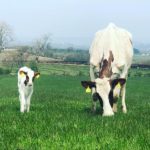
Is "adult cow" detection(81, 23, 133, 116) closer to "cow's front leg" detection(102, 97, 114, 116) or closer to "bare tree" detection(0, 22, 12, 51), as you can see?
"cow's front leg" detection(102, 97, 114, 116)

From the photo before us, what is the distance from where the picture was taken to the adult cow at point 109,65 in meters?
15.8

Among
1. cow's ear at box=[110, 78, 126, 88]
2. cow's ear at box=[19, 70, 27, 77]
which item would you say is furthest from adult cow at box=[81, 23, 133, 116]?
cow's ear at box=[19, 70, 27, 77]

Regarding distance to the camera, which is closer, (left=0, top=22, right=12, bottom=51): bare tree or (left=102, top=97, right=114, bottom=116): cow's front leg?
(left=102, top=97, right=114, bottom=116): cow's front leg

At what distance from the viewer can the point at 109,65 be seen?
1680cm

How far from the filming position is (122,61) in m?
17.6

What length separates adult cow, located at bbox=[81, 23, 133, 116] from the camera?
15.8 meters

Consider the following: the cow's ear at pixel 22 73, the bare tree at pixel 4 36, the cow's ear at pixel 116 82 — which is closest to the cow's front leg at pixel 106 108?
the cow's ear at pixel 116 82

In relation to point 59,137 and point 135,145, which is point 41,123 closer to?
point 59,137

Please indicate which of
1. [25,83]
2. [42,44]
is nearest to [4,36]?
[42,44]

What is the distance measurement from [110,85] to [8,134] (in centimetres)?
591

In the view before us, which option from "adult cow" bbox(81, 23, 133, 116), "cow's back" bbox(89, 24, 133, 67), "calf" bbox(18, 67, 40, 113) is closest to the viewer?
"adult cow" bbox(81, 23, 133, 116)

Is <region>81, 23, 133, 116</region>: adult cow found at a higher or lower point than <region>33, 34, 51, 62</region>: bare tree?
higher

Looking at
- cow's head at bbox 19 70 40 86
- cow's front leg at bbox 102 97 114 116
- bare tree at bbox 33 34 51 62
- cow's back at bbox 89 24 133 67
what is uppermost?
cow's back at bbox 89 24 133 67

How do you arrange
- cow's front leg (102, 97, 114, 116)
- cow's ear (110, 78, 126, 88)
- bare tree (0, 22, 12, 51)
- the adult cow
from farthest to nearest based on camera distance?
bare tree (0, 22, 12, 51)
cow's ear (110, 78, 126, 88)
the adult cow
cow's front leg (102, 97, 114, 116)
